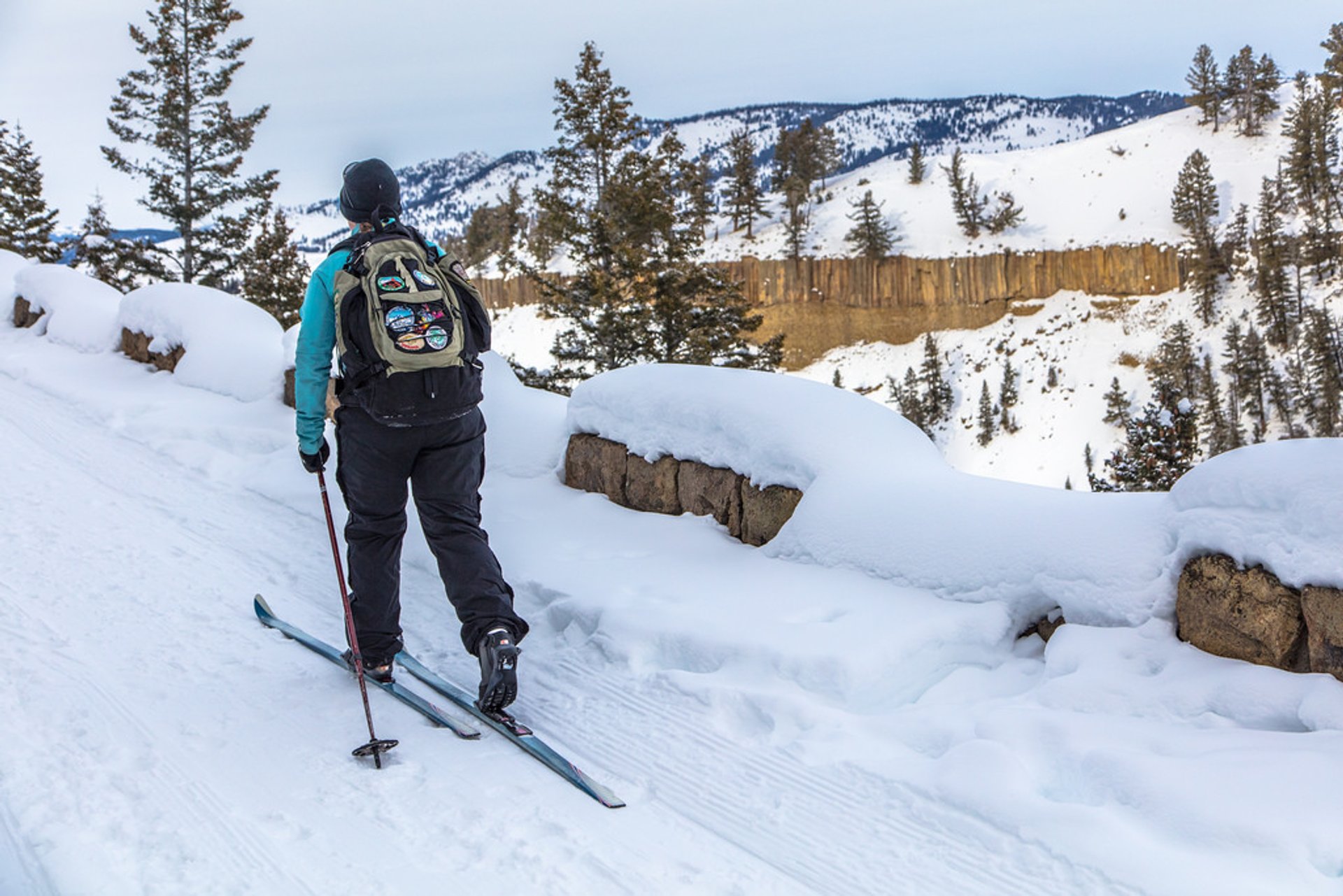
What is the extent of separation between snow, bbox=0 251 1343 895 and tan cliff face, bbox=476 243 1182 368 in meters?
61.3

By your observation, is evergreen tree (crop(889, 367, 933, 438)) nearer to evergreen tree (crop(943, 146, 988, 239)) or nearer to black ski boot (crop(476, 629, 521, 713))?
evergreen tree (crop(943, 146, 988, 239))

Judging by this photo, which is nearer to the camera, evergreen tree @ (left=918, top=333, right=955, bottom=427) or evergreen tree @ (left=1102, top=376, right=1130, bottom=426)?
evergreen tree @ (left=1102, top=376, right=1130, bottom=426)

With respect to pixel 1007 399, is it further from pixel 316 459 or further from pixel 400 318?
pixel 400 318

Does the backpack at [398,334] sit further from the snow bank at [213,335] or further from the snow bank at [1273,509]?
the snow bank at [213,335]

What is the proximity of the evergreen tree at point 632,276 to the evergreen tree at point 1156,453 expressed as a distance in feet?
29.5

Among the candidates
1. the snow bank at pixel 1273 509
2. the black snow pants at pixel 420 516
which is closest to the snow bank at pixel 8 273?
the black snow pants at pixel 420 516

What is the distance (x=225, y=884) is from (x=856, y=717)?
214cm

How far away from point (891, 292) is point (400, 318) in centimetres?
6739

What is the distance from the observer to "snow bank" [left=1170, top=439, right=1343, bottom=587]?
3.12m

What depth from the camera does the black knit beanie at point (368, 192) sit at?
367 centimetres

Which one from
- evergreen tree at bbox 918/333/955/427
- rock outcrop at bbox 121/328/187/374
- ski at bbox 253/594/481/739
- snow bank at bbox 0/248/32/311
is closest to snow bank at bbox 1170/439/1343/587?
ski at bbox 253/594/481/739

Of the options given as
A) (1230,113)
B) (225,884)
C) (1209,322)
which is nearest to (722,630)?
(225,884)

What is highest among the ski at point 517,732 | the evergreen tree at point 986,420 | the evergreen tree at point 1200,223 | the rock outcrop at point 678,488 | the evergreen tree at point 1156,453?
the evergreen tree at point 1200,223

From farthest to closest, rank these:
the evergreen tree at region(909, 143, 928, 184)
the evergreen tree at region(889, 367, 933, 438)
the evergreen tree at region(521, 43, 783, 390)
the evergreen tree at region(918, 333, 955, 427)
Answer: the evergreen tree at region(909, 143, 928, 184), the evergreen tree at region(918, 333, 955, 427), the evergreen tree at region(889, 367, 933, 438), the evergreen tree at region(521, 43, 783, 390)
